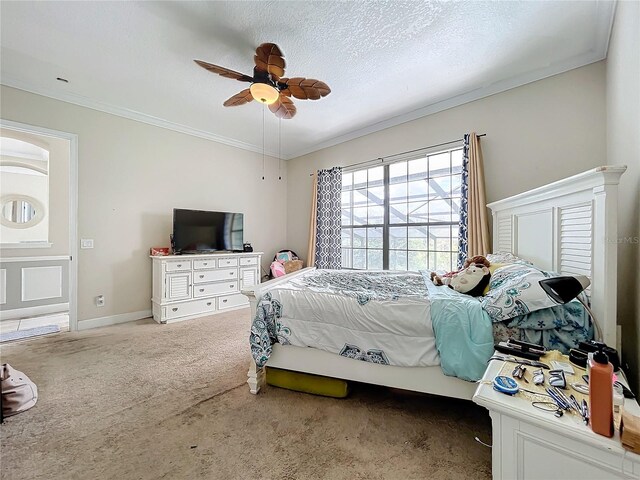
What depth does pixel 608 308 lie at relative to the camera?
121 cm

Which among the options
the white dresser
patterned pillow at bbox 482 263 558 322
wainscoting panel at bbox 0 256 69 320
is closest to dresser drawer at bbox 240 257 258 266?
the white dresser

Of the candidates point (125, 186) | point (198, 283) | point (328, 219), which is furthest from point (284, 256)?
point (125, 186)

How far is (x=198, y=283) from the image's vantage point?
3.81 meters

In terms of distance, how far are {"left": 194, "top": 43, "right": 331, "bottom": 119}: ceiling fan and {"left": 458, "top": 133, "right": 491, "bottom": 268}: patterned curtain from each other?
1.87 m

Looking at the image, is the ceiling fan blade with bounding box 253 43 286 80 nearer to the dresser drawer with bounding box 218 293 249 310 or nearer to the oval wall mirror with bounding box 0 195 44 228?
the dresser drawer with bounding box 218 293 249 310

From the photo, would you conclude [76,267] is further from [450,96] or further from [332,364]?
[450,96]

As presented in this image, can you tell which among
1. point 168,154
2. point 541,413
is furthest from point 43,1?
point 541,413

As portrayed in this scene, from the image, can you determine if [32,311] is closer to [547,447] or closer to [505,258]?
[547,447]

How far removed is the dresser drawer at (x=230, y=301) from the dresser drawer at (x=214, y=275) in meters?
0.31

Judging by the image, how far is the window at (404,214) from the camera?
11.3ft

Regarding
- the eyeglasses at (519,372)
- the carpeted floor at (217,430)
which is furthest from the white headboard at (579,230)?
the carpeted floor at (217,430)

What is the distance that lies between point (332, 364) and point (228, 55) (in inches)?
112

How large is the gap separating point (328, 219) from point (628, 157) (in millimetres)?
3506

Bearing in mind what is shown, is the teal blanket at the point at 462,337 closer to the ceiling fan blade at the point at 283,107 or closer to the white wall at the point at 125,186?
the ceiling fan blade at the point at 283,107
